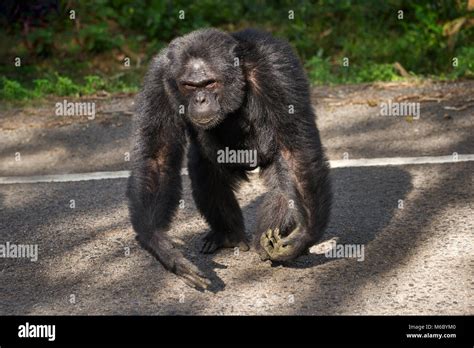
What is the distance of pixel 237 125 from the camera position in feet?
21.9

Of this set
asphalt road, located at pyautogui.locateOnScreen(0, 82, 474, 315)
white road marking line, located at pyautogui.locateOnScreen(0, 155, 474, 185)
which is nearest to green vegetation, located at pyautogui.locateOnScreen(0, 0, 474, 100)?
asphalt road, located at pyautogui.locateOnScreen(0, 82, 474, 315)

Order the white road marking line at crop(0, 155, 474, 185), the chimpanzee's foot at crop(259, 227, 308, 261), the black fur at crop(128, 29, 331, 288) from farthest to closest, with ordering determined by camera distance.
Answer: the white road marking line at crop(0, 155, 474, 185)
the black fur at crop(128, 29, 331, 288)
the chimpanzee's foot at crop(259, 227, 308, 261)

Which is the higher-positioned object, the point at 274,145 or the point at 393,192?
the point at 274,145

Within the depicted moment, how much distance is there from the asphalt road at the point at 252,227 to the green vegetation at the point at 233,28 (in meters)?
2.37

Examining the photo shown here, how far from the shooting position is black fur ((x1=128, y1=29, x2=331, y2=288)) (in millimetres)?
6301

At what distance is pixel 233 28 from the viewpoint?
15344 millimetres

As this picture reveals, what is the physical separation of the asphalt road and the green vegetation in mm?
2372

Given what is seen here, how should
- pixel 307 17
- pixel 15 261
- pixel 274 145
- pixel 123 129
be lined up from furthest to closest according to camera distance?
pixel 307 17
pixel 123 129
pixel 15 261
pixel 274 145

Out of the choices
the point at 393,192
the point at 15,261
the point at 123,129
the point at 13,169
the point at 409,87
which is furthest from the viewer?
the point at 409,87

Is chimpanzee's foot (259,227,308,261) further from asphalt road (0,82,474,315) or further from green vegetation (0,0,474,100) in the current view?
green vegetation (0,0,474,100)

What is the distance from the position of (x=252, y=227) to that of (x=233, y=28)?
830 centimetres

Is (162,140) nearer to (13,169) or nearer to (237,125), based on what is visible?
(237,125)

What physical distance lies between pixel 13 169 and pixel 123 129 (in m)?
1.68

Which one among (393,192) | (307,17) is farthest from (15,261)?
(307,17)
